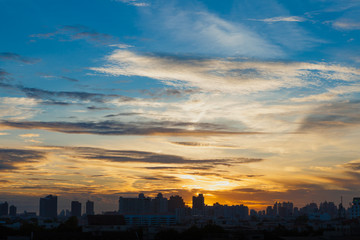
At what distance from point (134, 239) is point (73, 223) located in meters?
88.8

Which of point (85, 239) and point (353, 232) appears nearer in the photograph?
point (353, 232)

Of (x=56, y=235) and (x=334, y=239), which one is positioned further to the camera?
(x=56, y=235)

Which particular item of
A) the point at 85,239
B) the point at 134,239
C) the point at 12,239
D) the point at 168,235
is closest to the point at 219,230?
the point at 168,235

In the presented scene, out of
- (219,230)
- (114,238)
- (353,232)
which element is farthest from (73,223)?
(353,232)

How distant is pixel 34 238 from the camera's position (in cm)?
10744

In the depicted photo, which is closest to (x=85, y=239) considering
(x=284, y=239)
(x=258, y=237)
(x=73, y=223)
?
(x=258, y=237)

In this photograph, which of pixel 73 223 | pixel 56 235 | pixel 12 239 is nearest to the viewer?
pixel 12 239

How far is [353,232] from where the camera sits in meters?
92.3

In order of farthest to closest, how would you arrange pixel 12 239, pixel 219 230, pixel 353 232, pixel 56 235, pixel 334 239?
pixel 219 230 < pixel 56 235 < pixel 12 239 < pixel 353 232 < pixel 334 239

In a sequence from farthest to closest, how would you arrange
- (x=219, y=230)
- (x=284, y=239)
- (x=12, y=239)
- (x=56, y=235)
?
(x=219, y=230) < (x=56, y=235) < (x=12, y=239) < (x=284, y=239)

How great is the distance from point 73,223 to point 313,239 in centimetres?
13447

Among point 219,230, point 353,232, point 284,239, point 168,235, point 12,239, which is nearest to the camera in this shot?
point 284,239

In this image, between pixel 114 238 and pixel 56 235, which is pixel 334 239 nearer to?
pixel 114 238

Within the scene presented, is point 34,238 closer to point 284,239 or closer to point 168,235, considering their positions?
point 168,235
